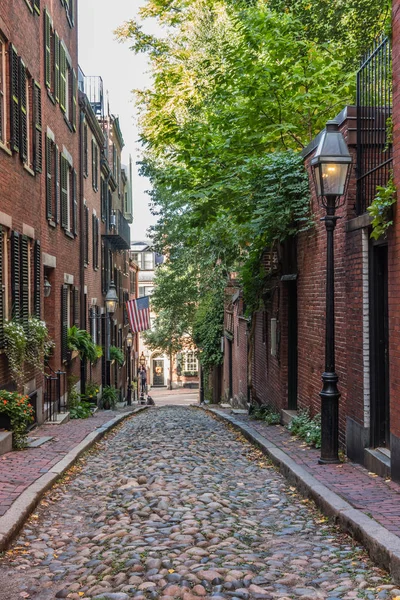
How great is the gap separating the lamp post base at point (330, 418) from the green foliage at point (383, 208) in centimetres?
211

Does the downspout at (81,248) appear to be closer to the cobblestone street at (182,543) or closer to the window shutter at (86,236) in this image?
the window shutter at (86,236)

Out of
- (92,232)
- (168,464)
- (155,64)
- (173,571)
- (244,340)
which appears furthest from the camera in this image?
(155,64)

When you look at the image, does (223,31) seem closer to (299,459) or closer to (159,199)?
(159,199)

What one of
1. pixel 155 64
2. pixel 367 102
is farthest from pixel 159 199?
pixel 367 102

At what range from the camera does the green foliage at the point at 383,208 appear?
7199mm

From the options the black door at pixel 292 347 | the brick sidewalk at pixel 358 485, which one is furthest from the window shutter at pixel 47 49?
the brick sidewalk at pixel 358 485

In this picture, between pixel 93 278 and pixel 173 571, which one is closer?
pixel 173 571

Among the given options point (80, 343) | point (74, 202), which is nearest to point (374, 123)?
point (80, 343)

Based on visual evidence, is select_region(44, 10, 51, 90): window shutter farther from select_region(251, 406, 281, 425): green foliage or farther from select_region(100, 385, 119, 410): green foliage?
select_region(100, 385, 119, 410): green foliage

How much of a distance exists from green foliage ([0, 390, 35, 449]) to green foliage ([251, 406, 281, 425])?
510cm

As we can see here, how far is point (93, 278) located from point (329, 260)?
1667 centimetres

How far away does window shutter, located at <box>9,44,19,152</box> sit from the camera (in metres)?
11.8

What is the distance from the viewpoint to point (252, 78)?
14.2 meters

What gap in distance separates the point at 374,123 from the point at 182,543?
17.8ft
